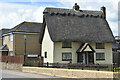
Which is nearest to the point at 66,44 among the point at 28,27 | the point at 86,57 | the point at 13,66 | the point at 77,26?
the point at 86,57

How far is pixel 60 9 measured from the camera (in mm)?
43781

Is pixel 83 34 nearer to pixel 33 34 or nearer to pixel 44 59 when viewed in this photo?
pixel 44 59

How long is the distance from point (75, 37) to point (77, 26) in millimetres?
2689

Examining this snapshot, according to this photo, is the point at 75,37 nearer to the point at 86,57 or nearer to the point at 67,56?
the point at 67,56

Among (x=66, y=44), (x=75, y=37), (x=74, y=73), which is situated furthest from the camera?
(x=75, y=37)

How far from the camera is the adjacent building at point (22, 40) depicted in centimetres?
4595

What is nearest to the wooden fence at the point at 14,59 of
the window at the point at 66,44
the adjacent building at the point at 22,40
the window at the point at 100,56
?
the adjacent building at the point at 22,40

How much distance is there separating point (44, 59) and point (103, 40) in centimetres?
1115

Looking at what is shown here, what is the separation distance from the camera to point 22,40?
4662 cm

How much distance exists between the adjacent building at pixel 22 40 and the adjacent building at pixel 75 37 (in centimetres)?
402

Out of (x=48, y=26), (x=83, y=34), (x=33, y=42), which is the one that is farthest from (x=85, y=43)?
(x=33, y=42)

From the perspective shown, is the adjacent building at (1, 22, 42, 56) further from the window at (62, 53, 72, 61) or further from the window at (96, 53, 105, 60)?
the window at (96, 53, 105, 60)

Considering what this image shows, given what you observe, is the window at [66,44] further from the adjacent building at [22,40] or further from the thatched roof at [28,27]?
the thatched roof at [28,27]

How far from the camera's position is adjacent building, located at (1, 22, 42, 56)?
4595 cm
